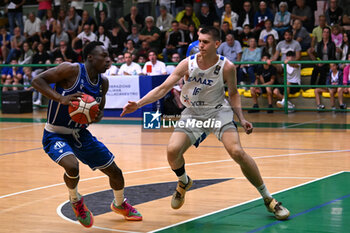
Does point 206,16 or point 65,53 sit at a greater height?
point 206,16

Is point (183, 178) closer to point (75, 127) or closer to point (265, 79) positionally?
point (75, 127)

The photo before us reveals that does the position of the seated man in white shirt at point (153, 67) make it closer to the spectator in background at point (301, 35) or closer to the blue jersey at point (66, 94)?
the spectator in background at point (301, 35)

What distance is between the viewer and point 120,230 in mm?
5828

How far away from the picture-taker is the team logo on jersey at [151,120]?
572 inches

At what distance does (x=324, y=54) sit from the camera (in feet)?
51.2

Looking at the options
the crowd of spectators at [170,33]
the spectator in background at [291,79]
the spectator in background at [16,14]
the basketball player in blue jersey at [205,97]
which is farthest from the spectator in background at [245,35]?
the basketball player in blue jersey at [205,97]

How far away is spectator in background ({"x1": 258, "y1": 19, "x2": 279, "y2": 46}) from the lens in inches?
653

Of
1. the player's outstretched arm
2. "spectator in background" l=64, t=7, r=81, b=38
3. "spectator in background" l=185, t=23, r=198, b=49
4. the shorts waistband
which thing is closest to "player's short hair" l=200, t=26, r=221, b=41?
the player's outstretched arm

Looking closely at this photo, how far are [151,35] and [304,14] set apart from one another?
4.41 metres

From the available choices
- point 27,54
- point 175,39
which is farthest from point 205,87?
point 27,54

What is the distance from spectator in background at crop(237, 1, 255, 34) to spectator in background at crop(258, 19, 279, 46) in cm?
99

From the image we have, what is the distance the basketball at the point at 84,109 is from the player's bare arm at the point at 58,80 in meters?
0.06

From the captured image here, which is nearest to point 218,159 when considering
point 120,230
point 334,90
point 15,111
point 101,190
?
point 101,190

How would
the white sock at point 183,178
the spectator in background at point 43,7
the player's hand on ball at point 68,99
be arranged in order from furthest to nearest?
the spectator in background at point 43,7
the white sock at point 183,178
the player's hand on ball at point 68,99
